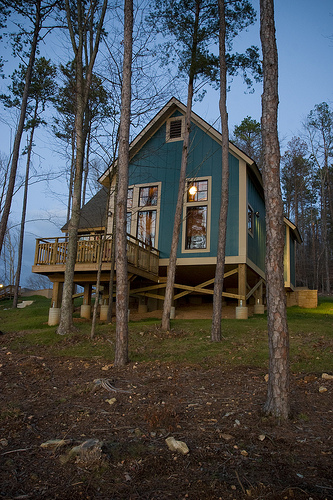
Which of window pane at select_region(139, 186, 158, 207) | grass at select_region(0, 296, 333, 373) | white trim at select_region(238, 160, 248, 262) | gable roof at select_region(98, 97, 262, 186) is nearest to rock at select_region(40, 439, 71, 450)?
grass at select_region(0, 296, 333, 373)

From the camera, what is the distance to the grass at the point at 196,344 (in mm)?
7473

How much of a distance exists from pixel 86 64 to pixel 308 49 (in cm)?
751

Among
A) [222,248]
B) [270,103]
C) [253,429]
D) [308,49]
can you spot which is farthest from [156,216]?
[253,429]

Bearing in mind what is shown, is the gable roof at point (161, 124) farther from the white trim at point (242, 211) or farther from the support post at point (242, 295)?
the support post at point (242, 295)

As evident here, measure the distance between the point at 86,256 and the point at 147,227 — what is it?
3.62 meters

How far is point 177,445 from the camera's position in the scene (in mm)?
3719

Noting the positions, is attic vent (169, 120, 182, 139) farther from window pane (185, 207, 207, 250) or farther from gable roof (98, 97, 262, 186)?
window pane (185, 207, 207, 250)

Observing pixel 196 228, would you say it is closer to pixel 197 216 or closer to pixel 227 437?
pixel 197 216

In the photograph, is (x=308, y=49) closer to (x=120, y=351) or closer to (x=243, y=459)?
(x=120, y=351)

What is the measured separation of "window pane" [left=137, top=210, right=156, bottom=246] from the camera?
1577 centimetres

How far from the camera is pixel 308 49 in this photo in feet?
30.6

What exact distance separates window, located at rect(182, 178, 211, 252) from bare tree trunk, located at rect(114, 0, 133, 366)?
22.5ft

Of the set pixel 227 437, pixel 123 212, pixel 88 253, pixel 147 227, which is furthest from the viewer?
pixel 147 227

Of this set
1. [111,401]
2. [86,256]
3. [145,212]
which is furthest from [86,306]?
[111,401]
